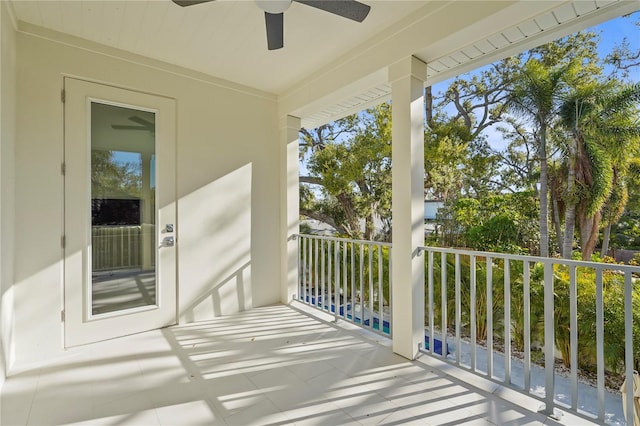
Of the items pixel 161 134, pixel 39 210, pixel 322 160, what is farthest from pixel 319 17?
pixel 322 160

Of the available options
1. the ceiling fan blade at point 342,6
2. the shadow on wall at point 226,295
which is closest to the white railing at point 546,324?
the ceiling fan blade at point 342,6

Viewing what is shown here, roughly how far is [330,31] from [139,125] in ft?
6.52

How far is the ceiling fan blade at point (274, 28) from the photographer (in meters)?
2.11

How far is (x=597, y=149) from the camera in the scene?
6812 mm

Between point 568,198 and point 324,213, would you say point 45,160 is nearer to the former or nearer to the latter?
point 324,213

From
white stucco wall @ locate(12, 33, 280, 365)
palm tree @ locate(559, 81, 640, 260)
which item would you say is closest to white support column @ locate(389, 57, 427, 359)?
white stucco wall @ locate(12, 33, 280, 365)

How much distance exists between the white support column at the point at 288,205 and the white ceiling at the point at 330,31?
31.0 inches

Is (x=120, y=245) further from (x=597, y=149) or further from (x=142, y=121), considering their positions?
(x=597, y=149)

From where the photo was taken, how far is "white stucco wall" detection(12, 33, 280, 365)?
7.86 feet

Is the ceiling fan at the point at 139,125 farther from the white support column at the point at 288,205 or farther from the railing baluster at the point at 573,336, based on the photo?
the railing baluster at the point at 573,336

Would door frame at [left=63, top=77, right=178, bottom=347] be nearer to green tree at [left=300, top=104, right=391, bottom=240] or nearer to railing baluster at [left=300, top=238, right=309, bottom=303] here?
railing baluster at [left=300, top=238, right=309, bottom=303]

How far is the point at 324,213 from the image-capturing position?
32.1 ft

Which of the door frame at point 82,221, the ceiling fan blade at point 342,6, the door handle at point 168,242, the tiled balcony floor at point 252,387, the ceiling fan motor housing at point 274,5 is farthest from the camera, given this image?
the door handle at point 168,242

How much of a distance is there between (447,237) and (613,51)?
19.4 feet
